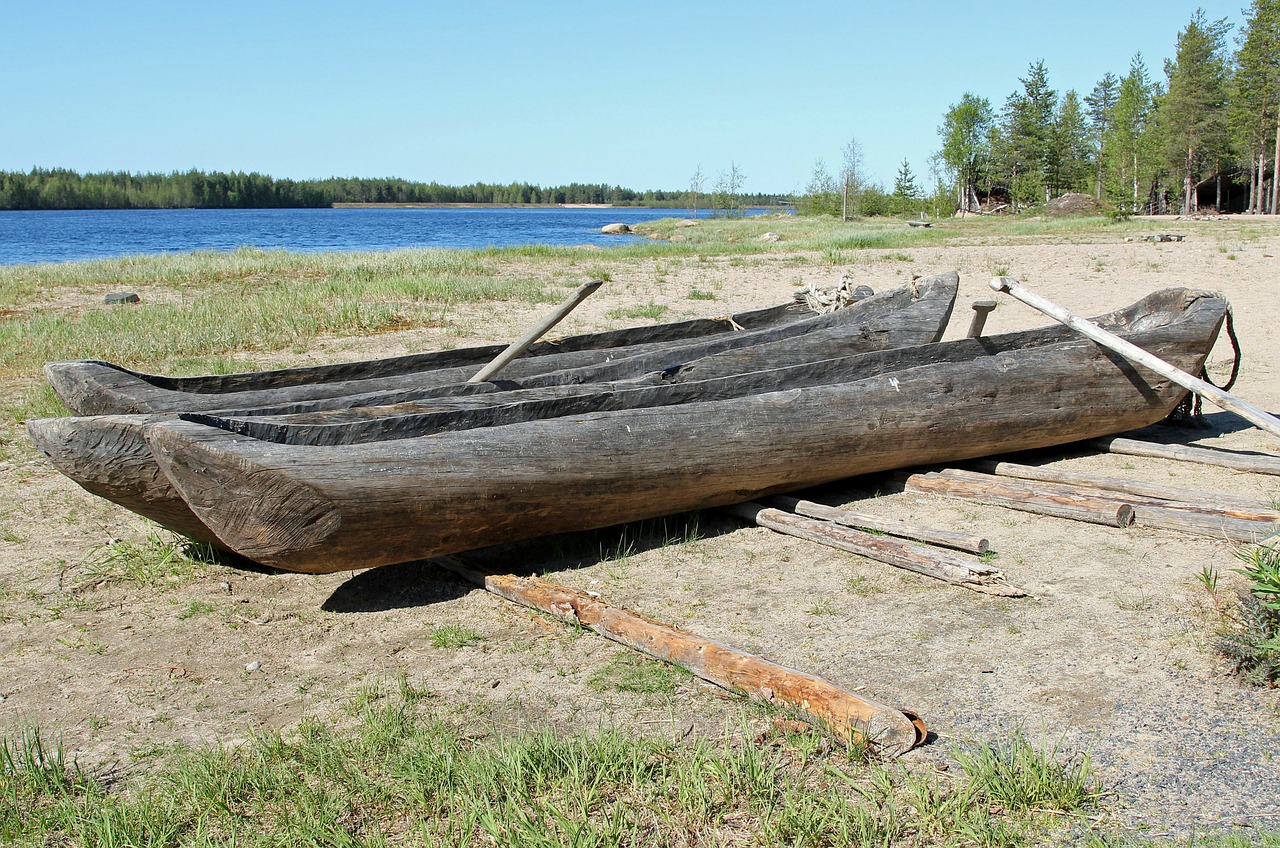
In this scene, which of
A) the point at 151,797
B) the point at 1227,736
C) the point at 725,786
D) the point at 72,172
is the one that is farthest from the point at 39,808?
the point at 72,172

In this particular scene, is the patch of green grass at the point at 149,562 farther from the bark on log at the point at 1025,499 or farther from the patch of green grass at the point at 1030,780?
the bark on log at the point at 1025,499

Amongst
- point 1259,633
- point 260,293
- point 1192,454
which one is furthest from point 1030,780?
point 260,293

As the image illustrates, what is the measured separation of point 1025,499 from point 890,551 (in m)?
1.16

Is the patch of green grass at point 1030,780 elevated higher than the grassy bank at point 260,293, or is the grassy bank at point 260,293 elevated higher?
the grassy bank at point 260,293

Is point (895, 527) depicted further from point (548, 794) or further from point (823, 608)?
point (548, 794)

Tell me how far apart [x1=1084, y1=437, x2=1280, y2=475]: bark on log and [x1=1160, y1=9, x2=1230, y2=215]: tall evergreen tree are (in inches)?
1678

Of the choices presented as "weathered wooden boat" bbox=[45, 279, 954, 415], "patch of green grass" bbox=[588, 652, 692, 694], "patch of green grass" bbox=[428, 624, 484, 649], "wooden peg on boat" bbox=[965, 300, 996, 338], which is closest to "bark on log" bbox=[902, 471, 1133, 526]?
"wooden peg on boat" bbox=[965, 300, 996, 338]

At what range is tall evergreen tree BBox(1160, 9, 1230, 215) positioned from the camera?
136 feet

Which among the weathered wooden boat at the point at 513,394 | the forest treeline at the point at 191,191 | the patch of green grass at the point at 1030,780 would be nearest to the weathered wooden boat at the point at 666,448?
the weathered wooden boat at the point at 513,394

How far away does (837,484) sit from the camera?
5.45 meters

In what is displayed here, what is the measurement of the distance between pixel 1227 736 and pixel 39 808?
A: 334cm

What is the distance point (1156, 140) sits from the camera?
4394 cm

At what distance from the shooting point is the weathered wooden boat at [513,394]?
3.70 metres

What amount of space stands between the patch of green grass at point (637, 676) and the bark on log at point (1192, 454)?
3.96 meters
